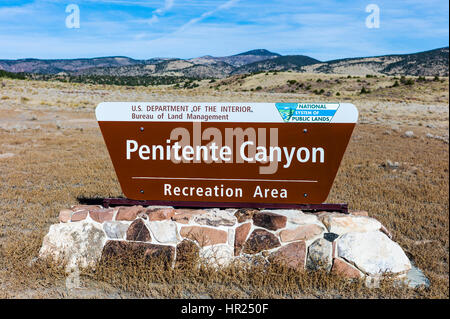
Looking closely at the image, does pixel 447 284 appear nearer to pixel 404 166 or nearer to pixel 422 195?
pixel 422 195

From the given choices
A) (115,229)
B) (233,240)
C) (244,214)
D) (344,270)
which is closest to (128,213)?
(115,229)

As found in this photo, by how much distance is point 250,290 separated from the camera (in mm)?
4113

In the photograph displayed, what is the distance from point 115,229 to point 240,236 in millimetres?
1589

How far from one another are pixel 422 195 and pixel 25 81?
2495cm

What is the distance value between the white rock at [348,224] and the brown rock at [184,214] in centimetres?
161

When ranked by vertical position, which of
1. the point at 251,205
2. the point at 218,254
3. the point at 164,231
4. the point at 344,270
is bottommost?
the point at 344,270

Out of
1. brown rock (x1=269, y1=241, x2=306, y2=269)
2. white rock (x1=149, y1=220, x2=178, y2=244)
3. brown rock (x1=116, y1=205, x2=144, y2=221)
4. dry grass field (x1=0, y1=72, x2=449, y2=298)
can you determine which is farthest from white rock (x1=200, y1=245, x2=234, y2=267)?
brown rock (x1=116, y1=205, x2=144, y2=221)

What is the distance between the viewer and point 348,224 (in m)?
4.44

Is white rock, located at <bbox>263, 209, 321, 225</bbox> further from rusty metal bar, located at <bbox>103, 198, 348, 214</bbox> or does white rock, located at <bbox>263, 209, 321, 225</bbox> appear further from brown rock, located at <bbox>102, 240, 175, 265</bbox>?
brown rock, located at <bbox>102, 240, 175, 265</bbox>

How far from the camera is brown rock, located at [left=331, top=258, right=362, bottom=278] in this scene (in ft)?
13.9

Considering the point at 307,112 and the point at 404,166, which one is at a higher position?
the point at 307,112

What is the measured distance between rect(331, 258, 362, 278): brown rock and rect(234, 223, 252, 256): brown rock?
1115mm

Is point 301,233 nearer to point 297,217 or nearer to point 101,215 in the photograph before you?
point 297,217
